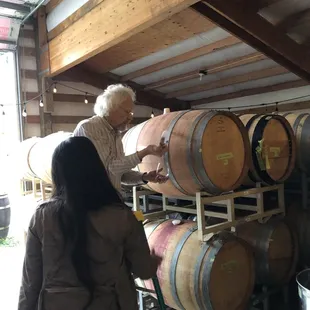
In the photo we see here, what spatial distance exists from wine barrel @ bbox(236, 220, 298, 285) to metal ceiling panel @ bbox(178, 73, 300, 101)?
8.59ft

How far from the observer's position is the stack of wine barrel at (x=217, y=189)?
2135 millimetres

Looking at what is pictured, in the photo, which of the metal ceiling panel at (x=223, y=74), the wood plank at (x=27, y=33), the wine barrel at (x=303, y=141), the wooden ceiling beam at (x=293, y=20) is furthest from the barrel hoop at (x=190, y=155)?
the wood plank at (x=27, y=33)

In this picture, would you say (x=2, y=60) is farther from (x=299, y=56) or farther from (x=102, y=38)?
(x=299, y=56)

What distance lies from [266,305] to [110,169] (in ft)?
5.84

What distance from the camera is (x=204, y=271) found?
7.14 feet

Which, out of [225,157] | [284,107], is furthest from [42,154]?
[284,107]

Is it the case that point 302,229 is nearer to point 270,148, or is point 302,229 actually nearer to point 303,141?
point 303,141

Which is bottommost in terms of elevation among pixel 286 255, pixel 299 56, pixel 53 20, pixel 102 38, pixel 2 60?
pixel 286 255

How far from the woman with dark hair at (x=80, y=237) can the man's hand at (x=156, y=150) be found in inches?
29.0

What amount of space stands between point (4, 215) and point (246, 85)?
413cm

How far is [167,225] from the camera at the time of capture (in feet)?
8.64

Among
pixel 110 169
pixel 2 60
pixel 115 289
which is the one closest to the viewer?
pixel 115 289

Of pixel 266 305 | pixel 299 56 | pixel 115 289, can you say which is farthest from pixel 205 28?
pixel 115 289

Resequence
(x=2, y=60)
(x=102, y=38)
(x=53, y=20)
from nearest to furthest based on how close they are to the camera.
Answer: (x=102, y=38)
(x=53, y=20)
(x=2, y=60)
